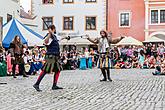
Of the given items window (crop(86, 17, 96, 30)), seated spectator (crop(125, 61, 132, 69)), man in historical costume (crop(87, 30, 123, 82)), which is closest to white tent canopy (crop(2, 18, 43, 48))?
seated spectator (crop(125, 61, 132, 69))

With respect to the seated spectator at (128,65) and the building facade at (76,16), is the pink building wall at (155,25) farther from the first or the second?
the seated spectator at (128,65)

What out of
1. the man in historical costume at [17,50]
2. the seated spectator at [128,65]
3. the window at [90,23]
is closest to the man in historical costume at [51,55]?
the man in historical costume at [17,50]

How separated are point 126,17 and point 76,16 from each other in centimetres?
524

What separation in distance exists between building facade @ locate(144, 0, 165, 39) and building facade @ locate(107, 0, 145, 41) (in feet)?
2.52

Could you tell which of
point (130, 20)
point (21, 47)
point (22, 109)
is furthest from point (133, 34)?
point (22, 109)

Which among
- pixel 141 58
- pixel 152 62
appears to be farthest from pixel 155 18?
pixel 152 62

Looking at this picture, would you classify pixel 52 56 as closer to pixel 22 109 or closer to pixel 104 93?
pixel 104 93

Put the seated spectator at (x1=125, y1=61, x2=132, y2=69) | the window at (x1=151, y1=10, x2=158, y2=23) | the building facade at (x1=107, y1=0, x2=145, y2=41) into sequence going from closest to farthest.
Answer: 1. the seated spectator at (x1=125, y1=61, x2=132, y2=69)
2. the window at (x1=151, y1=10, x2=158, y2=23)
3. the building facade at (x1=107, y1=0, x2=145, y2=41)

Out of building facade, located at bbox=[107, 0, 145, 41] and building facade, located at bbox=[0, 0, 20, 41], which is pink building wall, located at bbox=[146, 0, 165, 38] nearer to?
building facade, located at bbox=[107, 0, 145, 41]

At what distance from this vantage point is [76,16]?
47.9 m

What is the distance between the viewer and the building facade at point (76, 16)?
156ft

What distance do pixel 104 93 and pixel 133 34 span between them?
36417mm

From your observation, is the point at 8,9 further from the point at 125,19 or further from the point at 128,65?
the point at 125,19

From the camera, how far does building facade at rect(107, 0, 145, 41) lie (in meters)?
47.1
